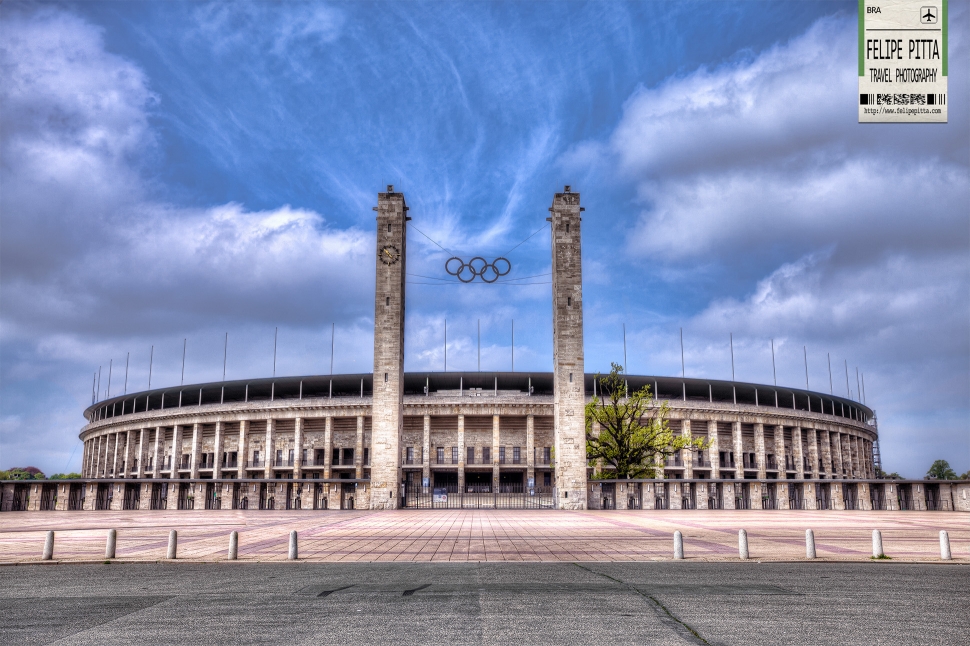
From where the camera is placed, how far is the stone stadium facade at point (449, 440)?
3650 centimetres

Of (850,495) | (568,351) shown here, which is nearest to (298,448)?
(568,351)

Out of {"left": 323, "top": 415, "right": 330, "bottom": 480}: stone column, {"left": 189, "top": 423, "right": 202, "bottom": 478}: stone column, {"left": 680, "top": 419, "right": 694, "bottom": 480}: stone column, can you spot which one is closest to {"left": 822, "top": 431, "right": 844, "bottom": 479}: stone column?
{"left": 680, "top": 419, "right": 694, "bottom": 480}: stone column

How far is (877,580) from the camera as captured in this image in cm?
1134

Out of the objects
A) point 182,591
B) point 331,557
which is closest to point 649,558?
point 331,557

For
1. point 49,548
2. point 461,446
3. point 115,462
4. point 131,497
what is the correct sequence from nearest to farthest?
point 49,548 < point 131,497 < point 461,446 < point 115,462

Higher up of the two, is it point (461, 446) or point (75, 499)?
point (461, 446)

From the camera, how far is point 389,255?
3916 centimetres

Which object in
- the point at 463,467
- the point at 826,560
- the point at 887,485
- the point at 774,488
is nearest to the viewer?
the point at 826,560

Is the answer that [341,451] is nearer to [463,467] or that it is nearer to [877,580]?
[463,467]

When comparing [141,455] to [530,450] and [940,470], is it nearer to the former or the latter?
[530,450]

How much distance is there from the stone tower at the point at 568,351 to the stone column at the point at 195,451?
4981 cm

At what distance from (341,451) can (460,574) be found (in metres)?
62.0

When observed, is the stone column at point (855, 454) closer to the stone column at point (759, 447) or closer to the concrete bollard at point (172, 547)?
the stone column at point (759, 447)

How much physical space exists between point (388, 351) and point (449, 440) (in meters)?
33.2
